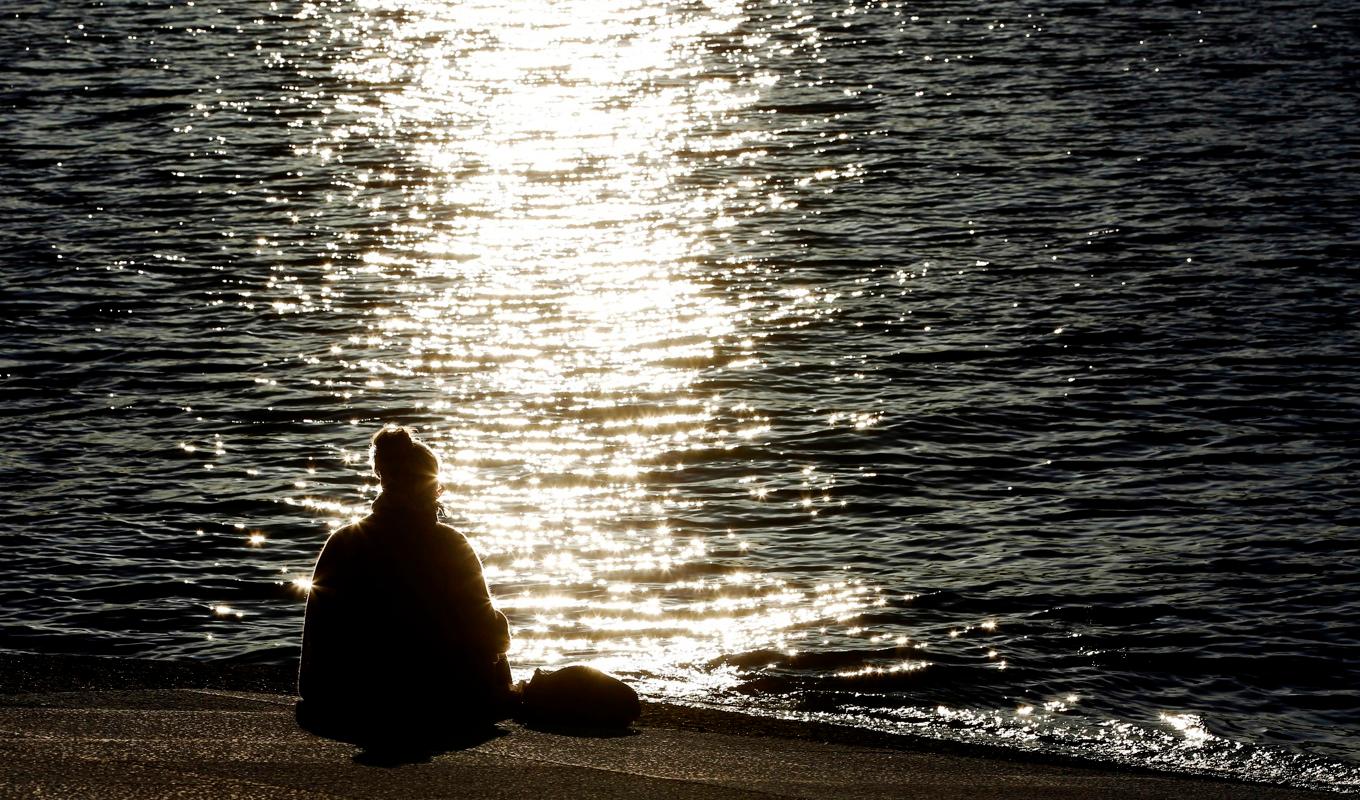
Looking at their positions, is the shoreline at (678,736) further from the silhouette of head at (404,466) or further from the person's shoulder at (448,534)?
the silhouette of head at (404,466)

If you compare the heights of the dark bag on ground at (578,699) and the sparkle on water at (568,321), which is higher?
the sparkle on water at (568,321)

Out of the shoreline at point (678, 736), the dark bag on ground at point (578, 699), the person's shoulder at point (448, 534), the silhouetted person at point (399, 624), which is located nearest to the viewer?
the shoreline at point (678, 736)

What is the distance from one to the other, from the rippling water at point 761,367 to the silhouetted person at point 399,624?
10.6 ft

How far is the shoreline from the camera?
9.73 m

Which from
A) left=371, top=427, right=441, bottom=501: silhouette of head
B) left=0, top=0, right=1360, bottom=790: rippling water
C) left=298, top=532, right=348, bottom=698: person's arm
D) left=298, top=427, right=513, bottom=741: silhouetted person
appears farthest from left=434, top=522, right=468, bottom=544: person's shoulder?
left=0, top=0, right=1360, bottom=790: rippling water

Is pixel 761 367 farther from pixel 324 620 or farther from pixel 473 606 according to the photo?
pixel 324 620

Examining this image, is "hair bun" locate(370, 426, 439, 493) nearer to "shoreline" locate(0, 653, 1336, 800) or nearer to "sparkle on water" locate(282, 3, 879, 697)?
"shoreline" locate(0, 653, 1336, 800)

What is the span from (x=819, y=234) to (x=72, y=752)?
1971cm

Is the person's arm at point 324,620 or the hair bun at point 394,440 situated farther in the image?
the person's arm at point 324,620

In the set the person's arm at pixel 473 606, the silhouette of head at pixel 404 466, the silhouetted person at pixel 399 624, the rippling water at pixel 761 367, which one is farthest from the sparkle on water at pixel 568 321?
the silhouette of head at pixel 404 466

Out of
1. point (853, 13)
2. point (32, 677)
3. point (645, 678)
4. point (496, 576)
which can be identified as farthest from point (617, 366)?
point (853, 13)

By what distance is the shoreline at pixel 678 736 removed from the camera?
31.9 ft

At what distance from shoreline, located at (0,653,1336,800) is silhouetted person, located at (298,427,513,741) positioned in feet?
0.99

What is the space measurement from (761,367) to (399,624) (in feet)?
39.1
